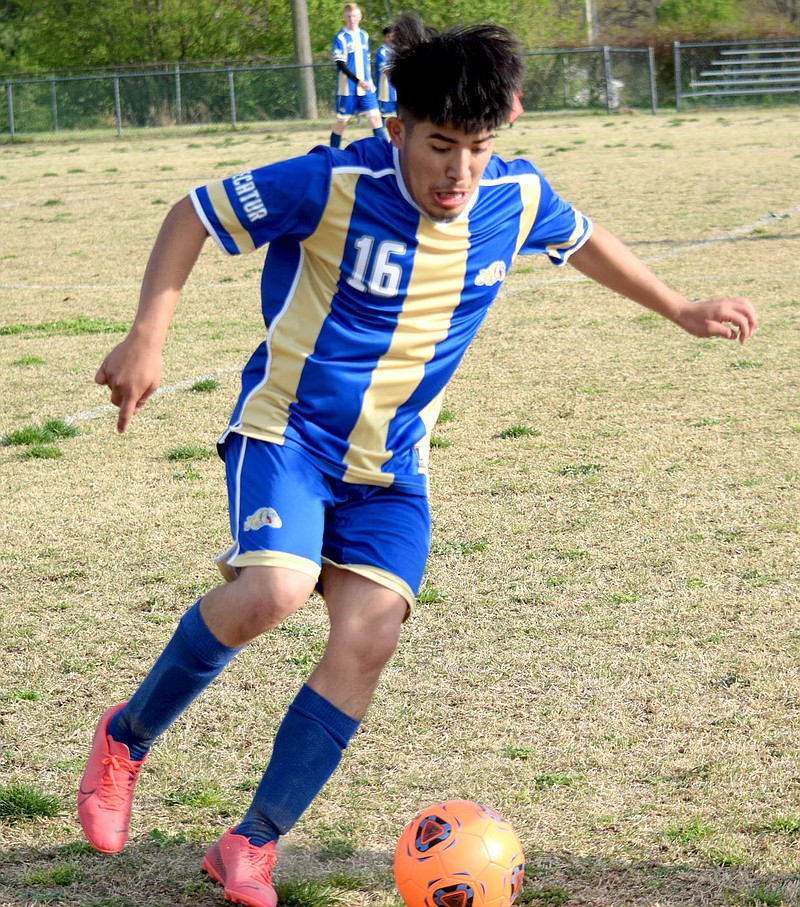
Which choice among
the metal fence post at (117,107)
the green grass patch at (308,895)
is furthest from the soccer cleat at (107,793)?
the metal fence post at (117,107)

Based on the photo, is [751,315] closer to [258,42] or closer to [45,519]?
[45,519]

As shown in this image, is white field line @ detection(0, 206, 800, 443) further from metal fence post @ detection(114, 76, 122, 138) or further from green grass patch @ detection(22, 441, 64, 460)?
metal fence post @ detection(114, 76, 122, 138)

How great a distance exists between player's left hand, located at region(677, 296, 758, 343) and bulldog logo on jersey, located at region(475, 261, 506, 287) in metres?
0.53

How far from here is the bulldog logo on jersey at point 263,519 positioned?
8.54 feet

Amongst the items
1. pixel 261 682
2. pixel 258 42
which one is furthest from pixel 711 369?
pixel 258 42

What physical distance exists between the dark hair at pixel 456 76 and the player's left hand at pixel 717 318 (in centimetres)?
78

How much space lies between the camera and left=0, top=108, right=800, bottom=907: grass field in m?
2.81

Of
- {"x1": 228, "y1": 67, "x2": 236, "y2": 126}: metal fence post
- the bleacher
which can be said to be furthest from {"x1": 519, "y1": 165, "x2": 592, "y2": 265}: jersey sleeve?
the bleacher

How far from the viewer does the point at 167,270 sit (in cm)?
270

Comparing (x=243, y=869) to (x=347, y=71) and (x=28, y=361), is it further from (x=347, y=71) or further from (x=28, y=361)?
(x=347, y=71)

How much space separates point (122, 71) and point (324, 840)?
38322 mm

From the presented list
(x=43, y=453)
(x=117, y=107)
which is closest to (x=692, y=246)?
(x=43, y=453)

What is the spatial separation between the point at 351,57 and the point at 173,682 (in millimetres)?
17778

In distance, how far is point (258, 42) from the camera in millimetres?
44031
